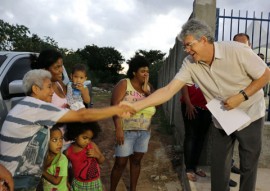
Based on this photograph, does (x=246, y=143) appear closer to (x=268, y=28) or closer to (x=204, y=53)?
(x=204, y=53)

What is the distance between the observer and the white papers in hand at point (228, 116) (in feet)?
9.38

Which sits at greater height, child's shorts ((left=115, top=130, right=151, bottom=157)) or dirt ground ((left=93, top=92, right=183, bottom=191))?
child's shorts ((left=115, top=130, right=151, bottom=157))

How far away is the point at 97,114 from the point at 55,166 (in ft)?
2.44

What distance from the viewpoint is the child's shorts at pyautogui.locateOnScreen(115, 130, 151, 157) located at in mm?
3701

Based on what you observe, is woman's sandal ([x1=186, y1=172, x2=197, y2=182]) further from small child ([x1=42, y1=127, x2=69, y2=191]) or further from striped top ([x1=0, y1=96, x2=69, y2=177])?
striped top ([x1=0, y1=96, x2=69, y2=177])

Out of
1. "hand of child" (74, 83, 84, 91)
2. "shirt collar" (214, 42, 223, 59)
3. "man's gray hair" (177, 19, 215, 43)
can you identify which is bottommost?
"hand of child" (74, 83, 84, 91)

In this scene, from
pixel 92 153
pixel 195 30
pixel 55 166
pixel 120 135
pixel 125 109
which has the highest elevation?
pixel 195 30

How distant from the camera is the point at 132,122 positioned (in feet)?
12.2

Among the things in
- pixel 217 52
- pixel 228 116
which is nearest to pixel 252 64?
pixel 217 52

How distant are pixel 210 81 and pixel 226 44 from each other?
36 cm

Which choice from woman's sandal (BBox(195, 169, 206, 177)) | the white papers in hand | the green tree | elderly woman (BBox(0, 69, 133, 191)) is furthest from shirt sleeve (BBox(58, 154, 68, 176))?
the green tree

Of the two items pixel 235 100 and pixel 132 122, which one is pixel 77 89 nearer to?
pixel 132 122

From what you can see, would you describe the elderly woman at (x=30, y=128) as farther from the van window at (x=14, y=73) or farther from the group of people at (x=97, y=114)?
the van window at (x=14, y=73)

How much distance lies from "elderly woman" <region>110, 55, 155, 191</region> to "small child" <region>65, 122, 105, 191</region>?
570mm
